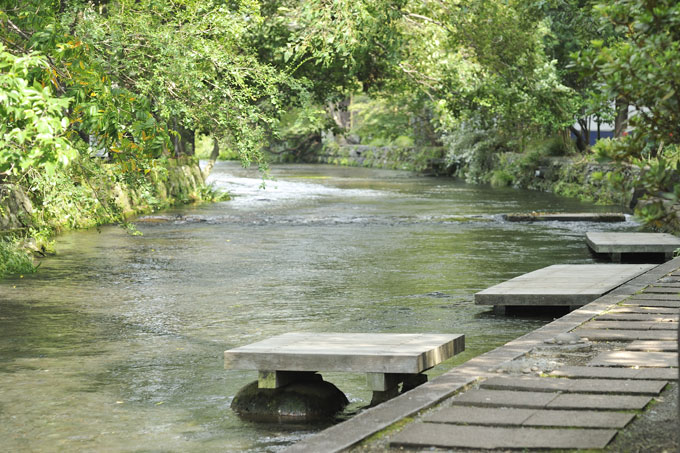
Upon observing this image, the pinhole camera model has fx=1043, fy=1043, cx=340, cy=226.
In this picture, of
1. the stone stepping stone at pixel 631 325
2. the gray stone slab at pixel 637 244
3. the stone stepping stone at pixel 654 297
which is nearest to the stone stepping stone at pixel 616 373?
the stone stepping stone at pixel 631 325

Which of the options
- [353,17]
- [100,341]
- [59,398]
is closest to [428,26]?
[353,17]

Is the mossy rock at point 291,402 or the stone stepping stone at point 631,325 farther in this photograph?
the stone stepping stone at point 631,325

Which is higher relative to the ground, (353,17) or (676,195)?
(353,17)

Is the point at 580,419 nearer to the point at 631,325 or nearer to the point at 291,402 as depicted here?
the point at 291,402

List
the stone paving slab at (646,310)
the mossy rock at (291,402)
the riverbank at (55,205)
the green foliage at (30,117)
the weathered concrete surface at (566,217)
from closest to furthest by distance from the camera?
1. the green foliage at (30,117)
2. the mossy rock at (291,402)
3. the stone paving slab at (646,310)
4. the riverbank at (55,205)
5. the weathered concrete surface at (566,217)

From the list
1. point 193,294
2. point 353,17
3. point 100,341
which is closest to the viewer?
point 100,341

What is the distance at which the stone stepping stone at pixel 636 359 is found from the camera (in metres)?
6.82

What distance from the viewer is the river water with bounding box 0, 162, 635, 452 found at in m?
7.75

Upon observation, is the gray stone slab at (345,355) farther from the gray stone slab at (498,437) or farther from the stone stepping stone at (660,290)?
the stone stepping stone at (660,290)

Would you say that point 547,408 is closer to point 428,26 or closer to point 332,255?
point 332,255

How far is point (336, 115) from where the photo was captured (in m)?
75.4

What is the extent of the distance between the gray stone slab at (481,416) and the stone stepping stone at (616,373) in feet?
3.34

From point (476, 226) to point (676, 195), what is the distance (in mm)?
19874

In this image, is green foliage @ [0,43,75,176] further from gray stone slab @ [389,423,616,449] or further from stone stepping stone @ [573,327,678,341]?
stone stepping stone @ [573,327,678,341]
